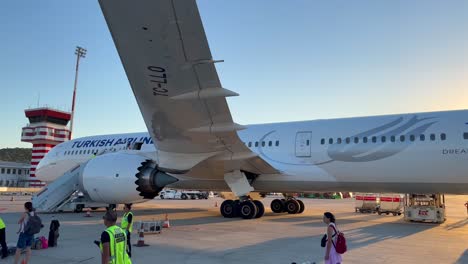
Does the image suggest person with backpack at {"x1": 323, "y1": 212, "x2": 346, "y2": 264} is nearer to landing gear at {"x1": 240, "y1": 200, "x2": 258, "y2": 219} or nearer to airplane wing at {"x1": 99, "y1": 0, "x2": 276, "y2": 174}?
airplane wing at {"x1": 99, "y1": 0, "x2": 276, "y2": 174}

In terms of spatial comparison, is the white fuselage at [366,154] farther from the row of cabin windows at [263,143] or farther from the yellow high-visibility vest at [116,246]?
the yellow high-visibility vest at [116,246]

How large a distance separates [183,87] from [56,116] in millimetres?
44339

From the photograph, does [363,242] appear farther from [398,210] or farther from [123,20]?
[398,210]

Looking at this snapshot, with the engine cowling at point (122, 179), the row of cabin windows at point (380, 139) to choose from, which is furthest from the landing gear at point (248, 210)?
the engine cowling at point (122, 179)

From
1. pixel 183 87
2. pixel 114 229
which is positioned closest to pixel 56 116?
pixel 183 87

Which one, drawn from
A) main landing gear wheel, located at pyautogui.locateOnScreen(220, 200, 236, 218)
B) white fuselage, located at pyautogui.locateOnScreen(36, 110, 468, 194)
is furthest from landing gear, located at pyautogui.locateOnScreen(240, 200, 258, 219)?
white fuselage, located at pyautogui.locateOnScreen(36, 110, 468, 194)

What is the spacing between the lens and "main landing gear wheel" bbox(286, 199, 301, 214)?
17.5 m

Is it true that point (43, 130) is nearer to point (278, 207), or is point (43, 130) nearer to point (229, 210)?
point (278, 207)

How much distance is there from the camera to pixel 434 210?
45.3 ft

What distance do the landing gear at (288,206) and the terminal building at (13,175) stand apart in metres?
67.3

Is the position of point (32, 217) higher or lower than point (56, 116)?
lower

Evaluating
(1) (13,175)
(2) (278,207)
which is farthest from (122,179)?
(1) (13,175)

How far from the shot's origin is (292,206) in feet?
58.0

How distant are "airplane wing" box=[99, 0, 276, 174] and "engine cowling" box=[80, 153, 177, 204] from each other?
57 centimetres
